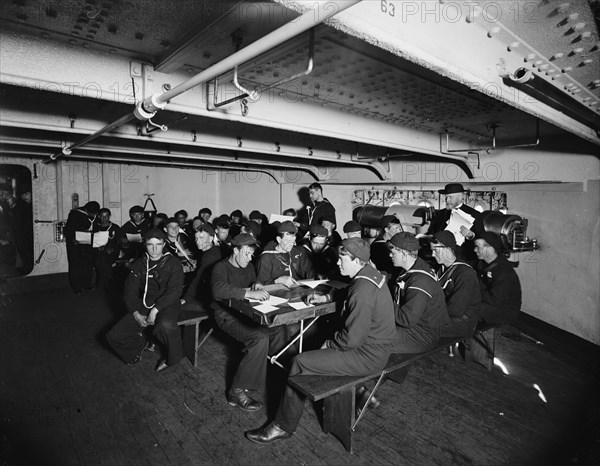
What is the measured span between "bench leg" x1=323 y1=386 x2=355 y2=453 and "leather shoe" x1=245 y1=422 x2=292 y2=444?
1.40 feet

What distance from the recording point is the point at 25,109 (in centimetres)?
409

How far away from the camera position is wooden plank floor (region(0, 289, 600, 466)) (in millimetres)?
3301

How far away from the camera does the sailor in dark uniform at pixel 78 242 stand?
28.1 feet

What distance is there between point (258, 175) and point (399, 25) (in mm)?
10807

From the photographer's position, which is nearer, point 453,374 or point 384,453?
point 384,453

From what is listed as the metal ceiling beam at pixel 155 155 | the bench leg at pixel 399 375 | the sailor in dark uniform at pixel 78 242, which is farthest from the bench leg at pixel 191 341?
the sailor in dark uniform at pixel 78 242

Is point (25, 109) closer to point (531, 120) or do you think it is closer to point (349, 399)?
point (349, 399)

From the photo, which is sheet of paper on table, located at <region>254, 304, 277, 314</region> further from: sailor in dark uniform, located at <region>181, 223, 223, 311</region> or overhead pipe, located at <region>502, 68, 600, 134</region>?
overhead pipe, located at <region>502, 68, 600, 134</region>

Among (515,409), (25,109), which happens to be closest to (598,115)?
(515,409)

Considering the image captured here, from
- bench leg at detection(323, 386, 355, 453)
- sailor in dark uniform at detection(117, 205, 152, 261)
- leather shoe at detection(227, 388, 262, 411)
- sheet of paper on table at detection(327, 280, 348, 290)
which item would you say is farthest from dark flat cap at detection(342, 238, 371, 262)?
sailor in dark uniform at detection(117, 205, 152, 261)

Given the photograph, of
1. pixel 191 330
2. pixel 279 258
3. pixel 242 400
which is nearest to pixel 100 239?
pixel 191 330

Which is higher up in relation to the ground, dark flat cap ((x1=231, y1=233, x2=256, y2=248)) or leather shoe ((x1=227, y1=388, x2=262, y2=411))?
dark flat cap ((x1=231, y1=233, x2=256, y2=248))

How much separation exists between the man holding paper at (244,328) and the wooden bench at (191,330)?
28 centimetres

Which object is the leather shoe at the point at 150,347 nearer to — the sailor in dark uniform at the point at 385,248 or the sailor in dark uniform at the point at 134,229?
the sailor in dark uniform at the point at 134,229
